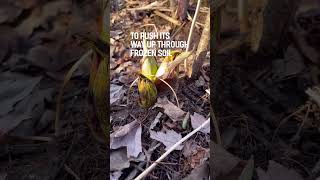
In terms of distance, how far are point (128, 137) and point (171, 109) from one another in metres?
0.15

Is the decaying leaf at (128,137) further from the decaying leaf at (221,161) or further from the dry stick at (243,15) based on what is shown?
the dry stick at (243,15)

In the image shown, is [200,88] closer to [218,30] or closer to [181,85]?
[181,85]

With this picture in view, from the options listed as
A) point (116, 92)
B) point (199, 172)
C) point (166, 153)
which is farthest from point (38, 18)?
point (199, 172)

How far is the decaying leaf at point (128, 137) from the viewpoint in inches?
56.4

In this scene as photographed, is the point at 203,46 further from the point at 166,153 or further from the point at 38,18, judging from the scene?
the point at 38,18

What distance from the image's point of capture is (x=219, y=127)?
1.48 metres

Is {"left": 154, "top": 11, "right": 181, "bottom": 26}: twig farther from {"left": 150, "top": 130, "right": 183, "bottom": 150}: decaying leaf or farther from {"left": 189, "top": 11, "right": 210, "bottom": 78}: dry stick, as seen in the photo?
{"left": 150, "top": 130, "right": 183, "bottom": 150}: decaying leaf

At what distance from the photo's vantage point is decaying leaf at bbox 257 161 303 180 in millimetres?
1485

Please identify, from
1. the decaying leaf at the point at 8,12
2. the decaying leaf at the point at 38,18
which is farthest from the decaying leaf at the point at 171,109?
the decaying leaf at the point at 8,12

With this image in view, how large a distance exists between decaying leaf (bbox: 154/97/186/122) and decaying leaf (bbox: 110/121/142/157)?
90 mm

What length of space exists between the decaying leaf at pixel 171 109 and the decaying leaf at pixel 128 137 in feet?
0.29

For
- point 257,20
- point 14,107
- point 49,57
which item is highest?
point 257,20

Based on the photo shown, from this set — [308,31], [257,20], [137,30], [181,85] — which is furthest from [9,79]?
[308,31]

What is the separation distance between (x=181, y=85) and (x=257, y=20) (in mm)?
305
